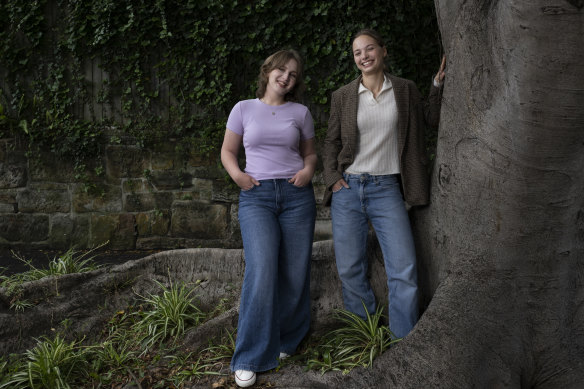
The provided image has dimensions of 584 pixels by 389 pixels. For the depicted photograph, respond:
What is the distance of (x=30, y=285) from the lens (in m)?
3.62

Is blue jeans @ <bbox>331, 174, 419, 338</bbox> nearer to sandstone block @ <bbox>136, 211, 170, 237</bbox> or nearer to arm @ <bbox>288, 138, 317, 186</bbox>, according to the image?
arm @ <bbox>288, 138, 317, 186</bbox>

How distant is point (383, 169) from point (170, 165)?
11.7 ft

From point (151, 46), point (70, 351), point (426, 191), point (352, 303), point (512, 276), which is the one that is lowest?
point (70, 351)

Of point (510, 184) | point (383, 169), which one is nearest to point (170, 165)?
point (383, 169)

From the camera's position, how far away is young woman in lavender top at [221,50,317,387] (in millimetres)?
2703

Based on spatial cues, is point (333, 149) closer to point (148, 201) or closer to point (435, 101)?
point (435, 101)

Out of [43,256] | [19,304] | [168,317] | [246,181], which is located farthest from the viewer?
[43,256]

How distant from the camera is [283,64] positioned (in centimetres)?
290

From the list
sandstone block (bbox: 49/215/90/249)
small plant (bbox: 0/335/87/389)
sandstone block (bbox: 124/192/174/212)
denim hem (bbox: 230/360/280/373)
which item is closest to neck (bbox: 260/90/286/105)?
denim hem (bbox: 230/360/280/373)

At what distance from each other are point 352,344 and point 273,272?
738 mm

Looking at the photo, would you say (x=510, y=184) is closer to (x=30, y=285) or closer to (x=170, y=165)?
(x=30, y=285)

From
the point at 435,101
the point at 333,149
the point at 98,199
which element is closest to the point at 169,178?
the point at 98,199

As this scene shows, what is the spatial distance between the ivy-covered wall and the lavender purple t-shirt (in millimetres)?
2699

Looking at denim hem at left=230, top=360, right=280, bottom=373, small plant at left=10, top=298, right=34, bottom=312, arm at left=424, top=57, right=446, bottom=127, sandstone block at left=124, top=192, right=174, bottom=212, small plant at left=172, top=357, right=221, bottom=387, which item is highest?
arm at left=424, top=57, right=446, bottom=127
